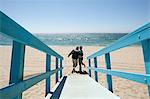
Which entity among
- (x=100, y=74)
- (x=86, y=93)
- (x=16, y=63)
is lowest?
(x=86, y=93)

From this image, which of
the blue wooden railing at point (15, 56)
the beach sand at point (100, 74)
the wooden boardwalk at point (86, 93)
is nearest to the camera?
the blue wooden railing at point (15, 56)

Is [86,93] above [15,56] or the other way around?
the other way around

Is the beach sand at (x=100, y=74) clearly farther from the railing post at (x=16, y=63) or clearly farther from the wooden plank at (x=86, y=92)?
the railing post at (x=16, y=63)

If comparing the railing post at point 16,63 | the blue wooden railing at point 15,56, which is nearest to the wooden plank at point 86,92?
the blue wooden railing at point 15,56

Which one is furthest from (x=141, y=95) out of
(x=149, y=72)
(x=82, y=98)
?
(x=149, y=72)

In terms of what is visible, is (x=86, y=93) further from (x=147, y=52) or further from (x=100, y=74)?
(x=100, y=74)

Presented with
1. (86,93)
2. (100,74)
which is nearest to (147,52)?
(86,93)

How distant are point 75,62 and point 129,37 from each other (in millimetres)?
8260

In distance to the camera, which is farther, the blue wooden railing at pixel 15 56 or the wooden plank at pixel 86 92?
the wooden plank at pixel 86 92

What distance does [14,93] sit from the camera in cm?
A: 142

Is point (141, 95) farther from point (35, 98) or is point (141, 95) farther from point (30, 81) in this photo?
point (30, 81)

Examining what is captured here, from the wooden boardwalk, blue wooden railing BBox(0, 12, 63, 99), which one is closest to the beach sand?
the wooden boardwalk

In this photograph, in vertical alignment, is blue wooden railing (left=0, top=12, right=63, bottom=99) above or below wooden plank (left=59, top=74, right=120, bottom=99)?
above

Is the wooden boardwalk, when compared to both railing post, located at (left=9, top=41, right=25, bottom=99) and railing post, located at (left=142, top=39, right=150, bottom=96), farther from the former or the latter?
railing post, located at (left=9, top=41, right=25, bottom=99)
